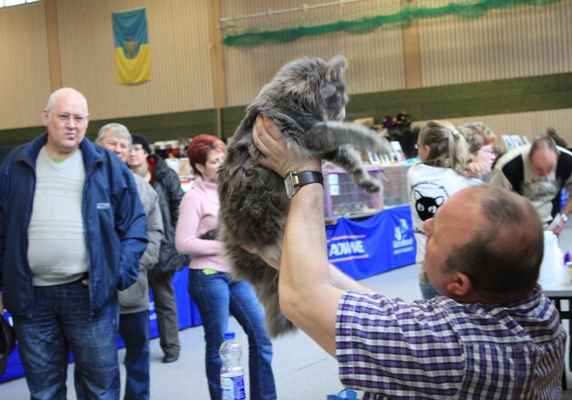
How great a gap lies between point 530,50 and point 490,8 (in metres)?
1.54

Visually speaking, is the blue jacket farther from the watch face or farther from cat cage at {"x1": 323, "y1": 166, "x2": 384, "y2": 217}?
cat cage at {"x1": 323, "y1": 166, "x2": 384, "y2": 217}

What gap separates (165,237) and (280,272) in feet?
12.3

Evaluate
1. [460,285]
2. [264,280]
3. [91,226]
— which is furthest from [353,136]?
[91,226]

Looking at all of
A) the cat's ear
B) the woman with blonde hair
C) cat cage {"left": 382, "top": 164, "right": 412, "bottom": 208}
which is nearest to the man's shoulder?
the woman with blonde hair

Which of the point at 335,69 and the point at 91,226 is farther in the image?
the point at 91,226

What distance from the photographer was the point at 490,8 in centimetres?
1647

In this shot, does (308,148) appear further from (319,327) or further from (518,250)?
(518,250)

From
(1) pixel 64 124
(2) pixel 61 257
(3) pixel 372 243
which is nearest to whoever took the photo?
(2) pixel 61 257

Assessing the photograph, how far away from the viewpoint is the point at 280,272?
4.76ft

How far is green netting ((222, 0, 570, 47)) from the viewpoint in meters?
16.4

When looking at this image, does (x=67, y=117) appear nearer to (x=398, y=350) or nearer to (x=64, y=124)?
(x=64, y=124)

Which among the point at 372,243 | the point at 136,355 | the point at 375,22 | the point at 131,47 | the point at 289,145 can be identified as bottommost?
the point at 372,243

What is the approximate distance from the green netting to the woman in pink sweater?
48.0ft

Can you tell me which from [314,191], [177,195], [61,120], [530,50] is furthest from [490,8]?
[314,191]
